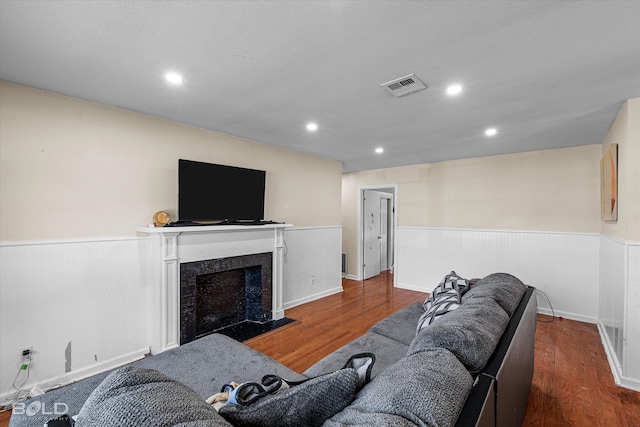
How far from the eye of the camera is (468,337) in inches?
46.7

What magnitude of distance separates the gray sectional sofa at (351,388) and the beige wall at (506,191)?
300 centimetres

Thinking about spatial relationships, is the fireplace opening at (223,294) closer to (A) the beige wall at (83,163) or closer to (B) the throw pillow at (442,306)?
(A) the beige wall at (83,163)

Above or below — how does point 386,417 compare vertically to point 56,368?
above

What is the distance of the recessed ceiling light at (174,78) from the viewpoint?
199 centimetres

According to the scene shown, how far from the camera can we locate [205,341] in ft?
6.50

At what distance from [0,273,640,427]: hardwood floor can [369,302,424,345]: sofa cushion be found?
31.9 inches

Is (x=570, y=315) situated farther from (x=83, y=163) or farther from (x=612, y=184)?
(x=83, y=163)

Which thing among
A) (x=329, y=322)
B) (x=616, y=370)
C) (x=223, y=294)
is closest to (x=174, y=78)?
(x=223, y=294)

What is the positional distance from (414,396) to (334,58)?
175 cm

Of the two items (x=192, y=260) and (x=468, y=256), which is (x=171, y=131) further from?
(x=468, y=256)

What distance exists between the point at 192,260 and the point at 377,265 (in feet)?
14.7

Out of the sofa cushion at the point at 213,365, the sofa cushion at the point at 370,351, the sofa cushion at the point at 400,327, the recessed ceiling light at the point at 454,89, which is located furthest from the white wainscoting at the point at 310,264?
the recessed ceiling light at the point at 454,89

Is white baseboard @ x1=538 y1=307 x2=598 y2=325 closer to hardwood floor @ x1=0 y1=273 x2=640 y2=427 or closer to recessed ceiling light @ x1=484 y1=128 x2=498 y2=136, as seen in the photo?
hardwood floor @ x1=0 y1=273 x2=640 y2=427

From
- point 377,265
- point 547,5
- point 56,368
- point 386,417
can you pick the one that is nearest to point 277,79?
point 547,5
